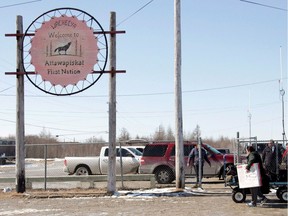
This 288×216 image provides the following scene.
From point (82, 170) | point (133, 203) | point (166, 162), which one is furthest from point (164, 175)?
point (133, 203)

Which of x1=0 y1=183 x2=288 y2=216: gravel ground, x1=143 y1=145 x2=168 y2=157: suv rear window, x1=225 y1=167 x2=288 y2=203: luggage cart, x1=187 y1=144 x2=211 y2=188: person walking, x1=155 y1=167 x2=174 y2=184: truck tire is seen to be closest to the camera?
x1=0 y1=183 x2=288 y2=216: gravel ground

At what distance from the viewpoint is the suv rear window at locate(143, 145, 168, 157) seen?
20047 mm

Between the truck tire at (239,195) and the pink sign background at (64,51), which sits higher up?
the pink sign background at (64,51)

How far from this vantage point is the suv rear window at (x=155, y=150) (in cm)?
2005

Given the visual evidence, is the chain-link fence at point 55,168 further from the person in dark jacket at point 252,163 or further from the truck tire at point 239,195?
the person in dark jacket at point 252,163

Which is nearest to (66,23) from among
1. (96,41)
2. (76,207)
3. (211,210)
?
(96,41)

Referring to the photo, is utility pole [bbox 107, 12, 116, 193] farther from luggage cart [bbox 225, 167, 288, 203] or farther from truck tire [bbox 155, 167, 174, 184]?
truck tire [bbox 155, 167, 174, 184]

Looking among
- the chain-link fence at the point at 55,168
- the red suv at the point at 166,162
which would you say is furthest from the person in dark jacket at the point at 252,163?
the red suv at the point at 166,162

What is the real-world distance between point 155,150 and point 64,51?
6.42 metres

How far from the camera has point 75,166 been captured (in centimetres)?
2250

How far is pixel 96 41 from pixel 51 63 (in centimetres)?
171

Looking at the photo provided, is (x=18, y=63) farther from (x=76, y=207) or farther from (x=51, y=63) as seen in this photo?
(x=76, y=207)

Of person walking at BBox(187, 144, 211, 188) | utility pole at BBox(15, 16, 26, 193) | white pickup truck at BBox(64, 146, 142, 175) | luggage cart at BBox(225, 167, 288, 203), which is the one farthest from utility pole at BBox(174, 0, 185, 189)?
white pickup truck at BBox(64, 146, 142, 175)

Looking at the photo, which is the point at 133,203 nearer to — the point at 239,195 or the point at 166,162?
the point at 239,195
